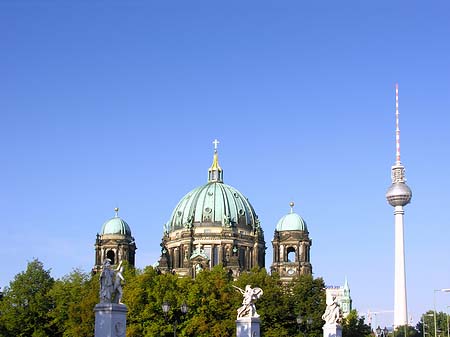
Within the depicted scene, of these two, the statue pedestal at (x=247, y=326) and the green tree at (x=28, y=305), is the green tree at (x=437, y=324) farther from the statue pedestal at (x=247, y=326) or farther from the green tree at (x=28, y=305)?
the statue pedestal at (x=247, y=326)

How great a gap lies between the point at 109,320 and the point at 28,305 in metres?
56.4

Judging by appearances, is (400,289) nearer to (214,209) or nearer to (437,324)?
(437,324)

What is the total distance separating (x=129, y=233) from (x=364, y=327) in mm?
59523

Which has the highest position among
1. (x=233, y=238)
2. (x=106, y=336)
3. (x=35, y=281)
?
(x=233, y=238)

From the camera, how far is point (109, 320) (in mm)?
44312

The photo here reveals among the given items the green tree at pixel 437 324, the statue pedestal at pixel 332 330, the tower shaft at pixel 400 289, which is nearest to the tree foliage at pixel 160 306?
the statue pedestal at pixel 332 330

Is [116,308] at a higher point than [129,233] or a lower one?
lower

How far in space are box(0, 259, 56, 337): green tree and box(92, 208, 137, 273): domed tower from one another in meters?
44.2

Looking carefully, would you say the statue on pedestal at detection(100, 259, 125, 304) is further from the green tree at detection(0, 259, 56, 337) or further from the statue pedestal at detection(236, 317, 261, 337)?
the green tree at detection(0, 259, 56, 337)

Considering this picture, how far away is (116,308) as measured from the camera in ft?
147

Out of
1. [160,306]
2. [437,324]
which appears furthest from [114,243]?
[437,324]

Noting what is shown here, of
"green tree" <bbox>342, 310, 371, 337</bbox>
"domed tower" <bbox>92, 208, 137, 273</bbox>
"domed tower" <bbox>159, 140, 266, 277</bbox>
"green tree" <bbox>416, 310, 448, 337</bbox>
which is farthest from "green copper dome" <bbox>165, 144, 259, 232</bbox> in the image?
"green tree" <bbox>342, 310, 371, 337</bbox>

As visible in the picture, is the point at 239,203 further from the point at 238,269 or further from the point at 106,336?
the point at 106,336

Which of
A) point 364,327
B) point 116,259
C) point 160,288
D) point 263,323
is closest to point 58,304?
point 160,288
